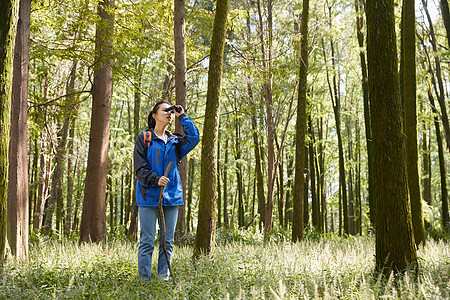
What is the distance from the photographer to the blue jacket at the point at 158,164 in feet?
14.7

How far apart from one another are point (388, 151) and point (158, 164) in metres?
2.98

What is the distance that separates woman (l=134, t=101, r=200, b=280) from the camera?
177 inches

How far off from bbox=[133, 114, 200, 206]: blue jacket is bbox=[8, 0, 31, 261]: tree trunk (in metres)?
2.50

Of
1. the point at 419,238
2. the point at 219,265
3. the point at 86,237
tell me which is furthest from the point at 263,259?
the point at 86,237

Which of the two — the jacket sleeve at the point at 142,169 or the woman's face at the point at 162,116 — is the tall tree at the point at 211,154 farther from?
the jacket sleeve at the point at 142,169

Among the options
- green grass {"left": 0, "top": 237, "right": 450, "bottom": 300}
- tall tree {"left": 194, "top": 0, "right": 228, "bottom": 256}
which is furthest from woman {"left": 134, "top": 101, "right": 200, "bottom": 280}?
tall tree {"left": 194, "top": 0, "right": 228, "bottom": 256}

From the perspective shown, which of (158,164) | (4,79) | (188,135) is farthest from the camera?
(188,135)

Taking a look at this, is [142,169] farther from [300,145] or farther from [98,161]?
[300,145]

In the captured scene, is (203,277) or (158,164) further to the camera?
(158,164)

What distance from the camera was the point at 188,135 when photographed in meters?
4.94

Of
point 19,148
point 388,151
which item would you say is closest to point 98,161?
point 19,148

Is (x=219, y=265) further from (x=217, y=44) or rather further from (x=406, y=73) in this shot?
(x=406, y=73)

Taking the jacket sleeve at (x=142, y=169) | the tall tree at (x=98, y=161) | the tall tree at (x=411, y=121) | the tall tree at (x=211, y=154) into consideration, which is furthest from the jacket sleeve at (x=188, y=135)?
the tall tree at (x=98, y=161)

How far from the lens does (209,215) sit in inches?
223
